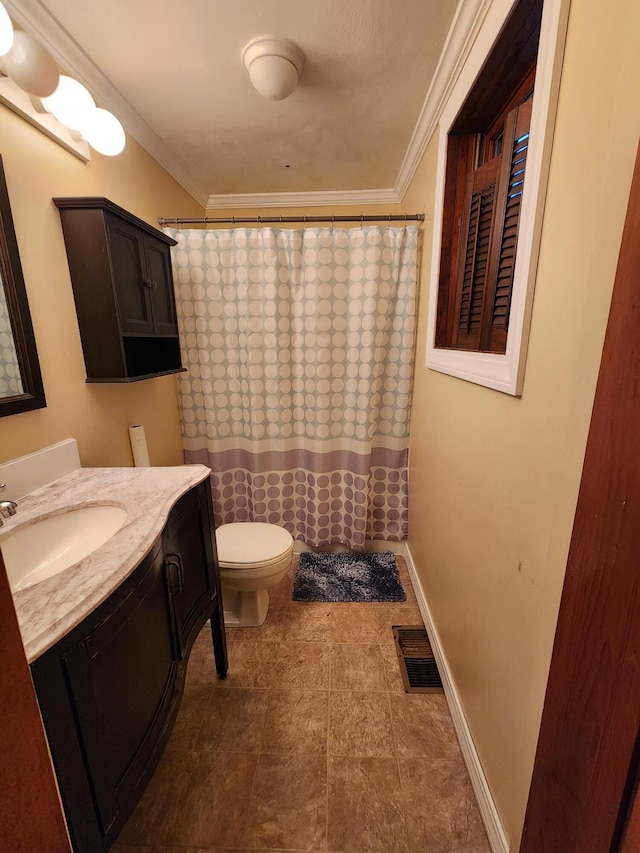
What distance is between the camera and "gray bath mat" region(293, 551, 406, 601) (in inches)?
75.2

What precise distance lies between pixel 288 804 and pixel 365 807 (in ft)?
0.78

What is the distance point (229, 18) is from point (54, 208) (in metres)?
0.84

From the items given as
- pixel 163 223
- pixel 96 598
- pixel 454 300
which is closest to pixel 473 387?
pixel 454 300

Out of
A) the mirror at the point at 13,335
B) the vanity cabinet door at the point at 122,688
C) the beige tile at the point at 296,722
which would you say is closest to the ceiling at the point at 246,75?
the mirror at the point at 13,335

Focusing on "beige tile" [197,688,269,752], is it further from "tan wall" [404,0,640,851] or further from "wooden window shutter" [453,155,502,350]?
"wooden window shutter" [453,155,502,350]

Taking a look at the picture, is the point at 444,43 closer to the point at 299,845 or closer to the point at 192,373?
the point at 192,373

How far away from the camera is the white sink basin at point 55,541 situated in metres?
0.89

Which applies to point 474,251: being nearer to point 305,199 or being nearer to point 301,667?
point 305,199

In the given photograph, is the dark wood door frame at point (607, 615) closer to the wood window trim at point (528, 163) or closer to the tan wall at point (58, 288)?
the wood window trim at point (528, 163)

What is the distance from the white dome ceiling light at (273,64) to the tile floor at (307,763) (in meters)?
2.33

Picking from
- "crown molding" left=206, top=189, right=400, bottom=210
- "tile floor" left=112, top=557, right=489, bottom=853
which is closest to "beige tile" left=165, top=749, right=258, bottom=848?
"tile floor" left=112, top=557, right=489, bottom=853

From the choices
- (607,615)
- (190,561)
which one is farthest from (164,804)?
(607,615)

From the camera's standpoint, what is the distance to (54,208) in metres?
1.18

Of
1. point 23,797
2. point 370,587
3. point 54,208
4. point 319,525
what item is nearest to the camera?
point 23,797
